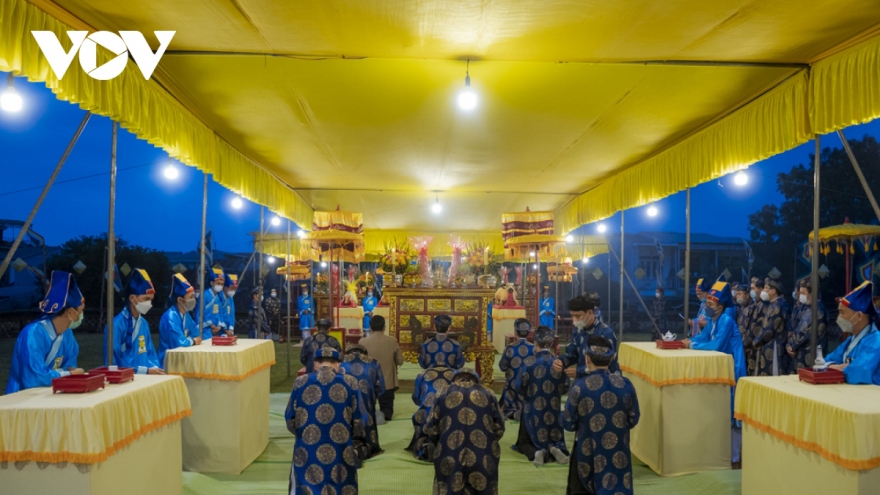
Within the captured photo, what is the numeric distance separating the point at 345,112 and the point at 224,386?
2.90 metres

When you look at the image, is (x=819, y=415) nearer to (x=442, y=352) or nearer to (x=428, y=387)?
(x=428, y=387)

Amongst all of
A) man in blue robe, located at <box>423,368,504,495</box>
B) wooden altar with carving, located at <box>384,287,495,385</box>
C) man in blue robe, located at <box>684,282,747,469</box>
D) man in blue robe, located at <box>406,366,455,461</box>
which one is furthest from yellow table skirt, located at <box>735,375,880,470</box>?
wooden altar with carving, located at <box>384,287,495,385</box>

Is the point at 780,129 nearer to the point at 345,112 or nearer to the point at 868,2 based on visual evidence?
the point at 868,2

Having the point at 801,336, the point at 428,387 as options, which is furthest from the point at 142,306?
the point at 801,336

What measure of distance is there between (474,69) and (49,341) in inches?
143

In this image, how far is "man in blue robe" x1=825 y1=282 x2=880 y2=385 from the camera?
3.65 meters

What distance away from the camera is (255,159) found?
8289mm

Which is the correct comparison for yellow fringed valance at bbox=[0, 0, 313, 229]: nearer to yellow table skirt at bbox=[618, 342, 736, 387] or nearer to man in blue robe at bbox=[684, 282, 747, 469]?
yellow table skirt at bbox=[618, 342, 736, 387]

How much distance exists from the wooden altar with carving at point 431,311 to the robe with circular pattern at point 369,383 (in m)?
2.90

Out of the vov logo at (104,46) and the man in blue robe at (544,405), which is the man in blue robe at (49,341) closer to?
the vov logo at (104,46)

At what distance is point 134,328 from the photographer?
201 inches

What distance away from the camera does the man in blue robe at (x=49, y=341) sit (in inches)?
145

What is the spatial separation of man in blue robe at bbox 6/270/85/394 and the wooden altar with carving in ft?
18.0

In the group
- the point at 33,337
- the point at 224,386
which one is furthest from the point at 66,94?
the point at 224,386
